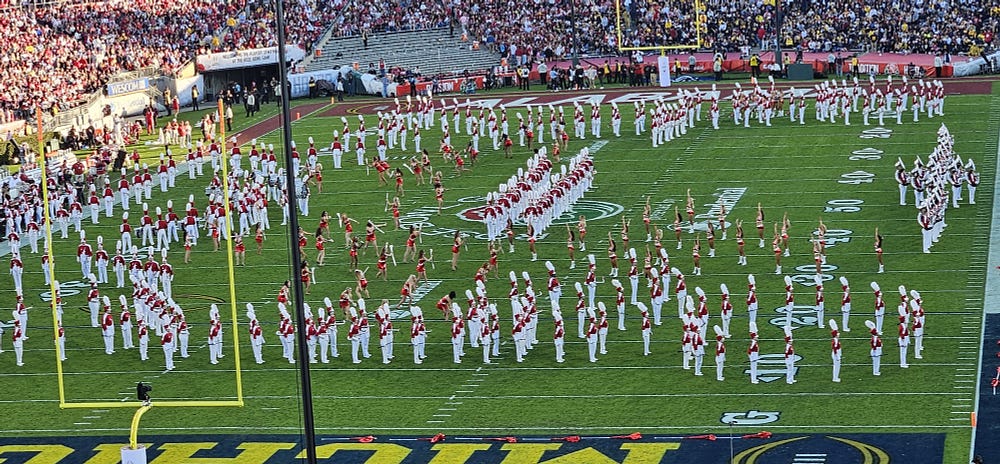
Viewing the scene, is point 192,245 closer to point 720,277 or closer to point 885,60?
point 720,277

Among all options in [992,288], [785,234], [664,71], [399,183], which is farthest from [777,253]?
[664,71]

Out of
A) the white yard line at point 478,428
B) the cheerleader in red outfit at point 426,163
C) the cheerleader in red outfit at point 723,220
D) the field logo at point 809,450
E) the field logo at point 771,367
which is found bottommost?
the white yard line at point 478,428

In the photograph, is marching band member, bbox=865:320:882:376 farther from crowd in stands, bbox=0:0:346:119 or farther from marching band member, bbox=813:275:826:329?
crowd in stands, bbox=0:0:346:119

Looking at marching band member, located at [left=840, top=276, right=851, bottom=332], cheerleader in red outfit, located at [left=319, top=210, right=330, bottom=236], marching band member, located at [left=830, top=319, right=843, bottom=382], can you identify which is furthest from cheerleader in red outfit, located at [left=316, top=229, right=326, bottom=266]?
marching band member, located at [left=830, top=319, right=843, bottom=382]

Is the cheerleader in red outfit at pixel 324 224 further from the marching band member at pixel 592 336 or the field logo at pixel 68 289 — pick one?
the marching band member at pixel 592 336

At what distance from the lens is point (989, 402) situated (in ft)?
77.0

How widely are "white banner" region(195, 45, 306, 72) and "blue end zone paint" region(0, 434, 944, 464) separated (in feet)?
110

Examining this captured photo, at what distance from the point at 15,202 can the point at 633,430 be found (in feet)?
63.4

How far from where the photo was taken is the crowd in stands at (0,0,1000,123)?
54.7 metres

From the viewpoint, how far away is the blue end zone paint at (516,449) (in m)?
21.8

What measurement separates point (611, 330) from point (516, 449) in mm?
6269

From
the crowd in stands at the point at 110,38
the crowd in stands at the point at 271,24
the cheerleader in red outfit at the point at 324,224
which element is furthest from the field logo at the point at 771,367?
the crowd in stands at the point at 271,24

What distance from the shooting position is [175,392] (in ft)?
86.6

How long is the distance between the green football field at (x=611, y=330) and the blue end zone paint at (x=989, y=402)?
0.69ft
